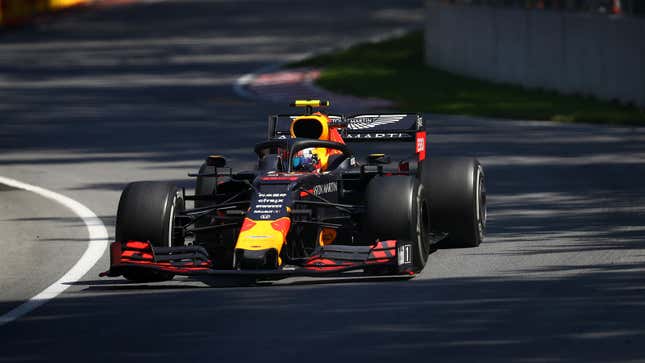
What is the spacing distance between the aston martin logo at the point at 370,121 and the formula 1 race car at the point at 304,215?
709 millimetres

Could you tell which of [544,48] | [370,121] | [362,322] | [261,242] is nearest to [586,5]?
[544,48]

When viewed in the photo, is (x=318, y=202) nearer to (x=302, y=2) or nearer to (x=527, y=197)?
(x=527, y=197)

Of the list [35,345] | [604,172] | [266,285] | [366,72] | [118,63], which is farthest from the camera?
[118,63]

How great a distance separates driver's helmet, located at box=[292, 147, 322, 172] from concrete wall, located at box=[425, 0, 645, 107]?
13.2 meters

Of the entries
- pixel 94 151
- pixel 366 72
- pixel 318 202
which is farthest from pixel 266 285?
pixel 366 72

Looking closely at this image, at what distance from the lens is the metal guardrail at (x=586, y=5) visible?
25797mm

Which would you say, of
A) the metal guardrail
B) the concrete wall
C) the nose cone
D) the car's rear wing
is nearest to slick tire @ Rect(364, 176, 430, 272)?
the nose cone

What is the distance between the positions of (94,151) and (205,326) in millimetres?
11948

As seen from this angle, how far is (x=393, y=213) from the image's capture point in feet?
37.3

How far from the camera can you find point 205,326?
9.75m

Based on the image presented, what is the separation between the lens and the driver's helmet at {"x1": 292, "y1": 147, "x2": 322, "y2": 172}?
497 inches

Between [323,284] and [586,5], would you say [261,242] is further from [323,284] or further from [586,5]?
[586,5]

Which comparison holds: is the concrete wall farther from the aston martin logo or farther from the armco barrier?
the armco barrier

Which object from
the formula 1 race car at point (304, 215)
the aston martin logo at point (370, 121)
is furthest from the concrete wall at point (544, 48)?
the formula 1 race car at point (304, 215)
